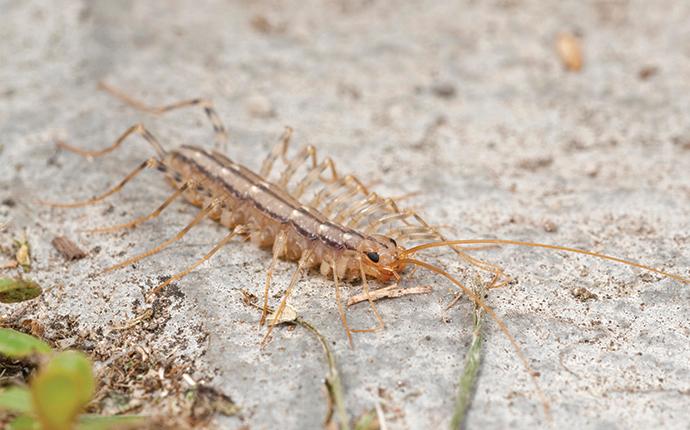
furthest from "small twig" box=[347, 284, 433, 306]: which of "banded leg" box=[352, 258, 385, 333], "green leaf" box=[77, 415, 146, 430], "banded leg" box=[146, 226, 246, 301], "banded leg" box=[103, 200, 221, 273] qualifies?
"green leaf" box=[77, 415, 146, 430]

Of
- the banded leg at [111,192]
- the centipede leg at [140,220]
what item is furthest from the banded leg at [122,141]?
the centipede leg at [140,220]

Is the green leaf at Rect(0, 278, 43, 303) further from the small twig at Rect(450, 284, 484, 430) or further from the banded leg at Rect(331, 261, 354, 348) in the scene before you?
the small twig at Rect(450, 284, 484, 430)

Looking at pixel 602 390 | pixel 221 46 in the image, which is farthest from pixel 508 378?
pixel 221 46

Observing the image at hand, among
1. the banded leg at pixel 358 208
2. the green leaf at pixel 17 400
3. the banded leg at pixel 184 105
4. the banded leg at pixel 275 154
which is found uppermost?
the banded leg at pixel 184 105

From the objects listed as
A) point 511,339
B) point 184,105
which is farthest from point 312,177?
point 511,339

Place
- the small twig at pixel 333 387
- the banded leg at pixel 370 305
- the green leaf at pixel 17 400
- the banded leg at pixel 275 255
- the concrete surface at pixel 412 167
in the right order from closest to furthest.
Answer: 1. the green leaf at pixel 17 400
2. the small twig at pixel 333 387
3. the concrete surface at pixel 412 167
4. the banded leg at pixel 370 305
5. the banded leg at pixel 275 255

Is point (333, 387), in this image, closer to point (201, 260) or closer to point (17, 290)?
point (201, 260)

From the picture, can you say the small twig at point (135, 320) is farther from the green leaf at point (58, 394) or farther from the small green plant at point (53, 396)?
the green leaf at point (58, 394)

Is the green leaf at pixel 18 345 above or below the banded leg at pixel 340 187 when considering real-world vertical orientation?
below

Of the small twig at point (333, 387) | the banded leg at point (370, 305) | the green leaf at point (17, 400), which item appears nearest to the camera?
the green leaf at point (17, 400)
